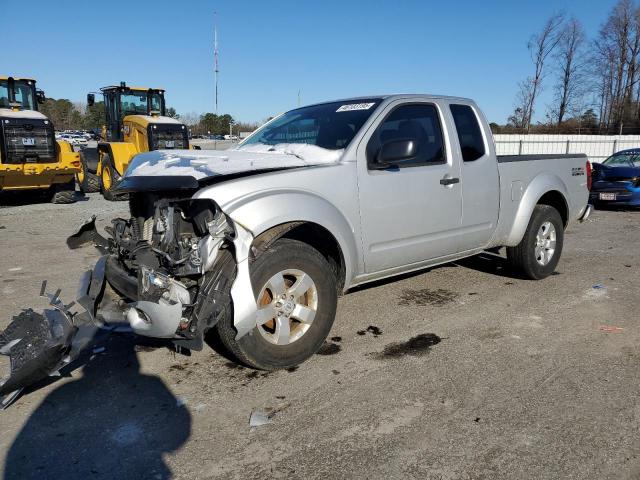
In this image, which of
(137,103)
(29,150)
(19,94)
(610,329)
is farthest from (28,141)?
(610,329)

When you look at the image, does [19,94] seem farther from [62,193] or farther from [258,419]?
[258,419]

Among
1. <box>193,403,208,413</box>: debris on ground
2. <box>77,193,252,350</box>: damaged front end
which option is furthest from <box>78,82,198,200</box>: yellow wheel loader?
<box>193,403,208,413</box>: debris on ground

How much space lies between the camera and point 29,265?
6.49 m

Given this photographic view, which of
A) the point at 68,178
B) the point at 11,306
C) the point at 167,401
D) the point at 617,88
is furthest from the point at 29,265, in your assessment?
the point at 617,88

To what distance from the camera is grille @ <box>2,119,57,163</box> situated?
11.4 m

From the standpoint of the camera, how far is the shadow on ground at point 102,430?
2531mm

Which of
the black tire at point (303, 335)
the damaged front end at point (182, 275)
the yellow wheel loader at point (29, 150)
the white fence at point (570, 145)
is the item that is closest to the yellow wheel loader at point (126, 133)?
the yellow wheel loader at point (29, 150)

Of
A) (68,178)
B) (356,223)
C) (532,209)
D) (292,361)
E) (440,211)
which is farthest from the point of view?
(68,178)

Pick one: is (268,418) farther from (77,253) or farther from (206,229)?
(77,253)

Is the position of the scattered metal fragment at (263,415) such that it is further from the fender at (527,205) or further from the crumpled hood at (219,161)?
the fender at (527,205)

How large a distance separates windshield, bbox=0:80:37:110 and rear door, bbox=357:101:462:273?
39.1 ft

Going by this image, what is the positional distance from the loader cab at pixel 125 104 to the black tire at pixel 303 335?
1299 centimetres

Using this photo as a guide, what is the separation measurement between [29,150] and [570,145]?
21.9 metres

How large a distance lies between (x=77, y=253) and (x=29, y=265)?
745 millimetres
